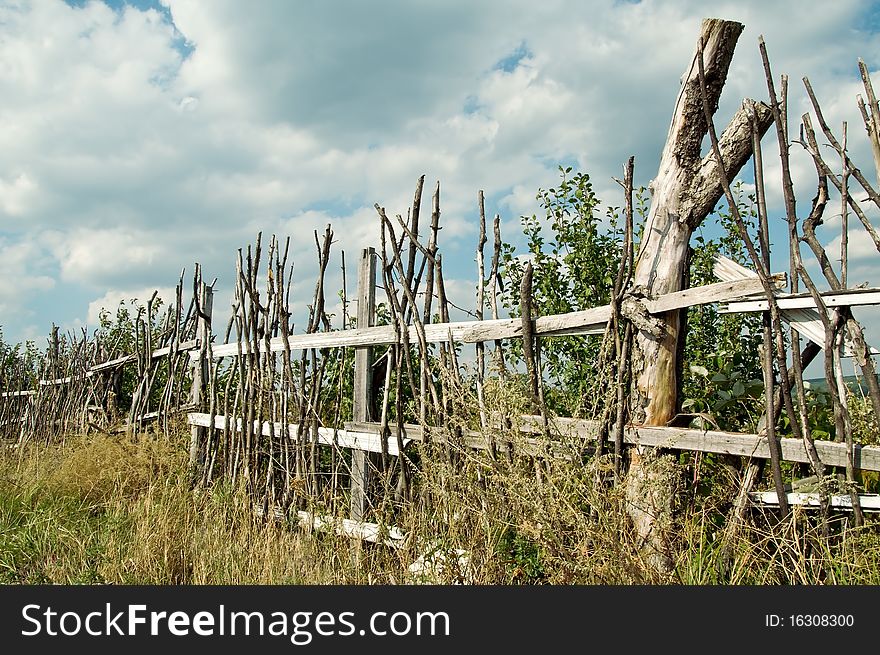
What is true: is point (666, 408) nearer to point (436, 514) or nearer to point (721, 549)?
point (721, 549)

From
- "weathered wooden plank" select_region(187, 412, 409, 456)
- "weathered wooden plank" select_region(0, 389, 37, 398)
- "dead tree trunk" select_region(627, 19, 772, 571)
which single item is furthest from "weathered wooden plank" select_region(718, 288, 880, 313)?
"weathered wooden plank" select_region(0, 389, 37, 398)

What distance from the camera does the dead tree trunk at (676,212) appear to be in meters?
3.01

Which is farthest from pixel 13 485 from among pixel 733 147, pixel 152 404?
pixel 733 147

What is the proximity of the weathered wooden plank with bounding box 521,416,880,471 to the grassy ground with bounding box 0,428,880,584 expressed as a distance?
0.17 m

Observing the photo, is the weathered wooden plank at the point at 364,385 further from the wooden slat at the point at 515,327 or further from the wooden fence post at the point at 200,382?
the wooden fence post at the point at 200,382

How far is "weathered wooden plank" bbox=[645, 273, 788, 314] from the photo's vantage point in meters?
2.80

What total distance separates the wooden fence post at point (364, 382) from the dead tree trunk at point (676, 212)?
1881 millimetres

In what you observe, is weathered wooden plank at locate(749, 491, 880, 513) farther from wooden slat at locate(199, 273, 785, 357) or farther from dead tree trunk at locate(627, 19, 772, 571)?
wooden slat at locate(199, 273, 785, 357)

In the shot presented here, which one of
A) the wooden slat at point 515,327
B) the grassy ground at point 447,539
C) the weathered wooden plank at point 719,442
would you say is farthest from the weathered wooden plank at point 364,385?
the weathered wooden plank at point 719,442

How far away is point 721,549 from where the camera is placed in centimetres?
277

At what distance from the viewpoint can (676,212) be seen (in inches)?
123

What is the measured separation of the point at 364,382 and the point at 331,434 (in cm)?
47

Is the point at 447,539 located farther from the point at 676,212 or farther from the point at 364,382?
the point at 676,212

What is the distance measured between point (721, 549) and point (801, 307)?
95 centimetres
